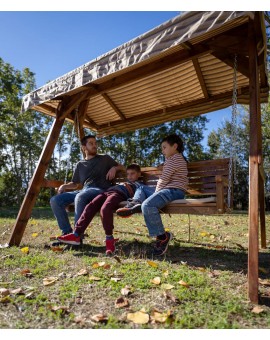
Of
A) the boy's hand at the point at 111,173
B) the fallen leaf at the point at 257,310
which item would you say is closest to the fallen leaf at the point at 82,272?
the fallen leaf at the point at 257,310

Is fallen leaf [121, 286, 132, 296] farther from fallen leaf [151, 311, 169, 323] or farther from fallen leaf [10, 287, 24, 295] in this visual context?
fallen leaf [10, 287, 24, 295]

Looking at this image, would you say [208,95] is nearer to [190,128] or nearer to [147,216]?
[147,216]

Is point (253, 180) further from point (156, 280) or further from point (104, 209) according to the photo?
point (104, 209)

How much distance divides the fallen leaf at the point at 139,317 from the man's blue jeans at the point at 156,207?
1.72m

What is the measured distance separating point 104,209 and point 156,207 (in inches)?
29.2

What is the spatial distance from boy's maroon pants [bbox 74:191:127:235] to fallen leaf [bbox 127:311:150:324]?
6.37ft

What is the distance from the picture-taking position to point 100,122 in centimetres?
691

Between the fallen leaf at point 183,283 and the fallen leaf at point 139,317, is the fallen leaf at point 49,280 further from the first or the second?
the fallen leaf at point 183,283

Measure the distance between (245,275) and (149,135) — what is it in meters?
23.3

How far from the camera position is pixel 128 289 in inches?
104

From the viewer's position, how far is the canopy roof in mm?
3080

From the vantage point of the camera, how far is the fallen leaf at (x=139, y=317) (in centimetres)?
208
